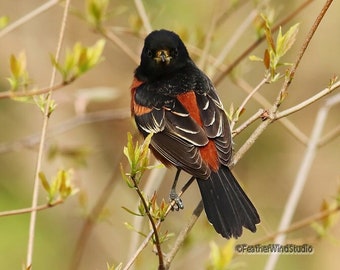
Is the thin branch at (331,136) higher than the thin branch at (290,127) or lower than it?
lower

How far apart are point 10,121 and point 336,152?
345cm

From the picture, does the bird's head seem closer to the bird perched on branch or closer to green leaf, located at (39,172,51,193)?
the bird perched on branch

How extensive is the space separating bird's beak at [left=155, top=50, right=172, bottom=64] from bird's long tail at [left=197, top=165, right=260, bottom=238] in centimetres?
105

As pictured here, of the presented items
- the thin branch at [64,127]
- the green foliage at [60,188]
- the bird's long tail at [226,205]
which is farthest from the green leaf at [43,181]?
the thin branch at [64,127]

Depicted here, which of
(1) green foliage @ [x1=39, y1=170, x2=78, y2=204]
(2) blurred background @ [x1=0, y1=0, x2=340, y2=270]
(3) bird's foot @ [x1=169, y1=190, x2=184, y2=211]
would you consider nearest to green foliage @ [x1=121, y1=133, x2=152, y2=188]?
(1) green foliage @ [x1=39, y1=170, x2=78, y2=204]

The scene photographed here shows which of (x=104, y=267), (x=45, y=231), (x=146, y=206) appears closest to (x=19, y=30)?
(x=45, y=231)

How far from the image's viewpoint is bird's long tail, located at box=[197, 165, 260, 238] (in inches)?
135

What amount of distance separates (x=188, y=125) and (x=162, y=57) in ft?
2.19

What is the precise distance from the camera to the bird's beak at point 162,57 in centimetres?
465

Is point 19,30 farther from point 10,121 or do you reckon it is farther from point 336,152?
point 336,152

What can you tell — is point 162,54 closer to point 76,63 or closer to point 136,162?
point 76,63

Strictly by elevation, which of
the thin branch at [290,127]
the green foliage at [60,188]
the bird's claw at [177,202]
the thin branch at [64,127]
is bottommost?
the green foliage at [60,188]

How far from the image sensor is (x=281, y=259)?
7.39 metres

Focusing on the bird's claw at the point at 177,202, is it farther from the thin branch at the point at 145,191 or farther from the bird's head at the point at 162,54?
the bird's head at the point at 162,54
